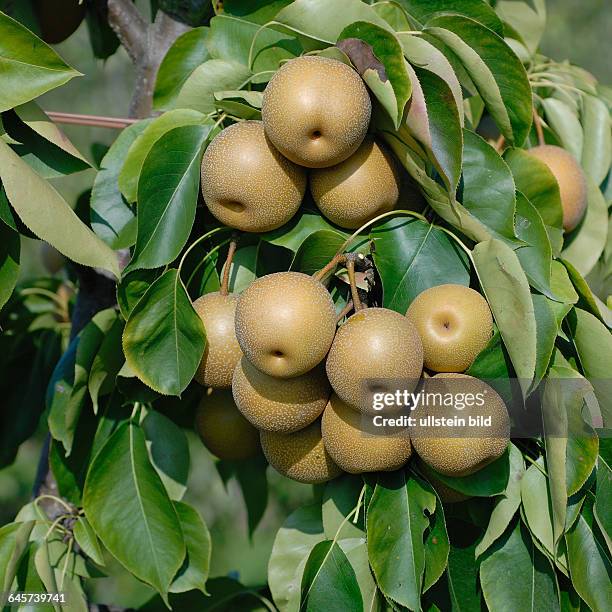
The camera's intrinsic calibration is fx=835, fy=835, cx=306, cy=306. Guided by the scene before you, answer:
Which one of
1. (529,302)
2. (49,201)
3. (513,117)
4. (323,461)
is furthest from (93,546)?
(513,117)

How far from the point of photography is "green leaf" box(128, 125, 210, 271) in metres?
0.97

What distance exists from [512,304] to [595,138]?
0.57m

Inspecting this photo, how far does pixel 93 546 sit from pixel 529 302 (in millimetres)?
691

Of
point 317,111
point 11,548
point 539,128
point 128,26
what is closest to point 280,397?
point 317,111

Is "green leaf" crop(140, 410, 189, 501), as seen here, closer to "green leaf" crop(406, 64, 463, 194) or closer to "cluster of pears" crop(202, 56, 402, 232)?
"cluster of pears" crop(202, 56, 402, 232)

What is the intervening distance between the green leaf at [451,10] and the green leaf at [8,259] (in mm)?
563

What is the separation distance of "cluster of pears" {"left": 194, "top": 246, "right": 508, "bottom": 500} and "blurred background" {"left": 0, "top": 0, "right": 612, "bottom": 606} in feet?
2.65

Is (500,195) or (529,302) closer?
(529,302)

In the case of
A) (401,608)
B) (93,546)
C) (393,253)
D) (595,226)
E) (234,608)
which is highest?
(393,253)

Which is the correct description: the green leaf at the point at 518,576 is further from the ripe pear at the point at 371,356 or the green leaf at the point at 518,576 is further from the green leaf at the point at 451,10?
the green leaf at the point at 451,10

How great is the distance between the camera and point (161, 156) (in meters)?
0.99

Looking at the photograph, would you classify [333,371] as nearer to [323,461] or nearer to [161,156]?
[323,461]

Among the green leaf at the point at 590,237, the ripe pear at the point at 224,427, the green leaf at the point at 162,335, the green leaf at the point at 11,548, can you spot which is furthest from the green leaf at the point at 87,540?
the green leaf at the point at 590,237

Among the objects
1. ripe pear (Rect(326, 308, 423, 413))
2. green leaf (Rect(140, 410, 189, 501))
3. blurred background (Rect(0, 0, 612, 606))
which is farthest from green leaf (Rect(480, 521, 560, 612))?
blurred background (Rect(0, 0, 612, 606))
